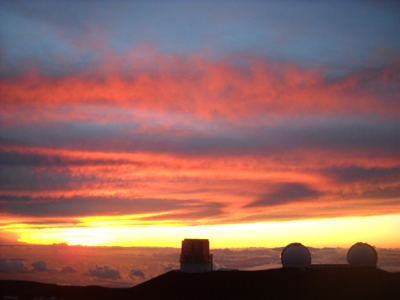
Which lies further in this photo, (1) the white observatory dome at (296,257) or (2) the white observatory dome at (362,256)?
(2) the white observatory dome at (362,256)

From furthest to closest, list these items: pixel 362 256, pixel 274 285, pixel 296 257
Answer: pixel 362 256 → pixel 296 257 → pixel 274 285

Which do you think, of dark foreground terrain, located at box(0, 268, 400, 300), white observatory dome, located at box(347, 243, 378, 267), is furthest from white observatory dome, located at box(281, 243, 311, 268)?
white observatory dome, located at box(347, 243, 378, 267)

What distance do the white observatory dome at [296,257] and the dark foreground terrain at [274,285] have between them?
1.84 meters

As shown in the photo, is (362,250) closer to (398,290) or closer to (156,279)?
(398,290)

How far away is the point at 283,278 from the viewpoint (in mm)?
49562

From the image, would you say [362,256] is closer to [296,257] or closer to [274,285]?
[296,257]

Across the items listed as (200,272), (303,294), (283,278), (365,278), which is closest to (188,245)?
(200,272)

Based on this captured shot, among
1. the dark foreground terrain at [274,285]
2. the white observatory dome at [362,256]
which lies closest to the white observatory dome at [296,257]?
the dark foreground terrain at [274,285]

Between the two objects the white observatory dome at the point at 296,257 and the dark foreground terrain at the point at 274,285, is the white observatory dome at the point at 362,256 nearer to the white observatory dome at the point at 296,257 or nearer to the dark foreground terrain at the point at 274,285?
the dark foreground terrain at the point at 274,285

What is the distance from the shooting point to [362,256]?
5656 centimetres

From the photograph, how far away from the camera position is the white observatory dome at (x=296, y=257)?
54062 mm

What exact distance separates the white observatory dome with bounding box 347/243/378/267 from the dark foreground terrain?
1831 millimetres

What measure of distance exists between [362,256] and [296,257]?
34.1 feet

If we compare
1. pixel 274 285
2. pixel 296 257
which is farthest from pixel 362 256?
pixel 274 285
